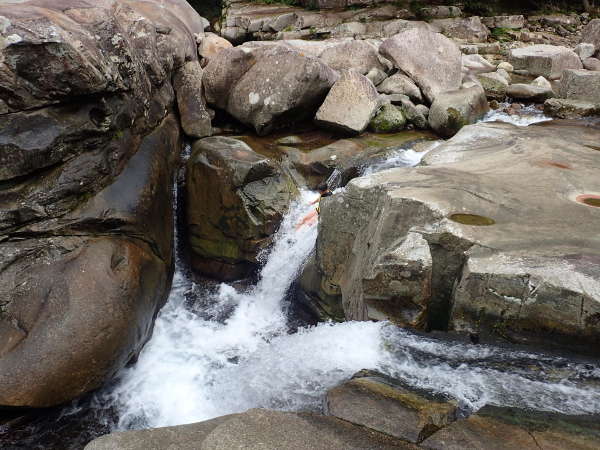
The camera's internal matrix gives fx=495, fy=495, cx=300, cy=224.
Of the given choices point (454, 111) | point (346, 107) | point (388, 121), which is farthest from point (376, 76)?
point (346, 107)

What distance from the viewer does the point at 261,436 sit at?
2.68m

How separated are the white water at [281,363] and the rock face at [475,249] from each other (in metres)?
0.21

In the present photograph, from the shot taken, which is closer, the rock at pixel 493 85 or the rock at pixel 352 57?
the rock at pixel 352 57

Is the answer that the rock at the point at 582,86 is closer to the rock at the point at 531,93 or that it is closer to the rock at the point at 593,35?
the rock at the point at 531,93

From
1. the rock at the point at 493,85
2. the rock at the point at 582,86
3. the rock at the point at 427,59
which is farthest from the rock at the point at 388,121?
the rock at the point at 582,86

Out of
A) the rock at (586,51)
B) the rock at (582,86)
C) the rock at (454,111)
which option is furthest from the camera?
the rock at (586,51)

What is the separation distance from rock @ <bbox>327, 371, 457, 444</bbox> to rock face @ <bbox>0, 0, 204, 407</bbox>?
226 centimetres

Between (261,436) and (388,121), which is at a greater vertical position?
(388,121)

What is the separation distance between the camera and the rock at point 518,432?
254 cm

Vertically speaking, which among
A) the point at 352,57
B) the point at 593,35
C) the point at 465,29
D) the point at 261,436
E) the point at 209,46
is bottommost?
the point at 261,436

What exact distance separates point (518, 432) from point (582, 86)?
332 inches

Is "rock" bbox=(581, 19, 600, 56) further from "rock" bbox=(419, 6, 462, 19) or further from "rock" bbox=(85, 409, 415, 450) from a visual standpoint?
"rock" bbox=(85, 409, 415, 450)

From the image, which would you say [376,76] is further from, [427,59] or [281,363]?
[281,363]

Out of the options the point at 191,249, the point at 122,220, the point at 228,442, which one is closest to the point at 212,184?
the point at 191,249
